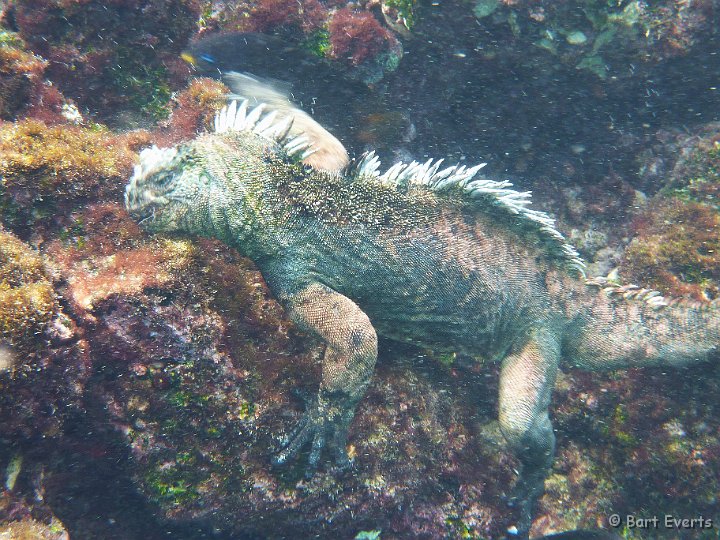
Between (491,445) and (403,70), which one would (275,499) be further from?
(403,70)

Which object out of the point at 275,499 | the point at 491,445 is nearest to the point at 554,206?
the point at 491,445

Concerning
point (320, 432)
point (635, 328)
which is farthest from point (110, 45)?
point (635, 328)

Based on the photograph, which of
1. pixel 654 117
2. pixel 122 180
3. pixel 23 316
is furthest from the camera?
pixel 654 117

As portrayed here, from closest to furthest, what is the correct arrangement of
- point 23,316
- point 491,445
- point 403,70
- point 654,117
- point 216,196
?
point 23,316
point 216,196
point 491,445
point 403,70
point 654,117

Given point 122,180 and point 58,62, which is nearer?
point 122,180

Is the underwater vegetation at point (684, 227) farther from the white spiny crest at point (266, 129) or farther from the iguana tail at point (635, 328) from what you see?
the white spiny crest at point (266, 129)

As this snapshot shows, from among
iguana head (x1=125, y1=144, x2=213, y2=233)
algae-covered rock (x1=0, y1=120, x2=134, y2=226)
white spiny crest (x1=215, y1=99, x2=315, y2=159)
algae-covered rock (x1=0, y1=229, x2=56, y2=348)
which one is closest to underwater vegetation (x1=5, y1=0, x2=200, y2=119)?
algae-covered rock (x1=0, y1=120, x2=134, y2=226)

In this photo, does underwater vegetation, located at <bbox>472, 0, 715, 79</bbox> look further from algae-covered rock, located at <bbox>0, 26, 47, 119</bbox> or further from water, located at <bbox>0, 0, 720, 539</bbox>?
algae-covered rock, located at <bbox>0, 26, 47, 119</bbox>
